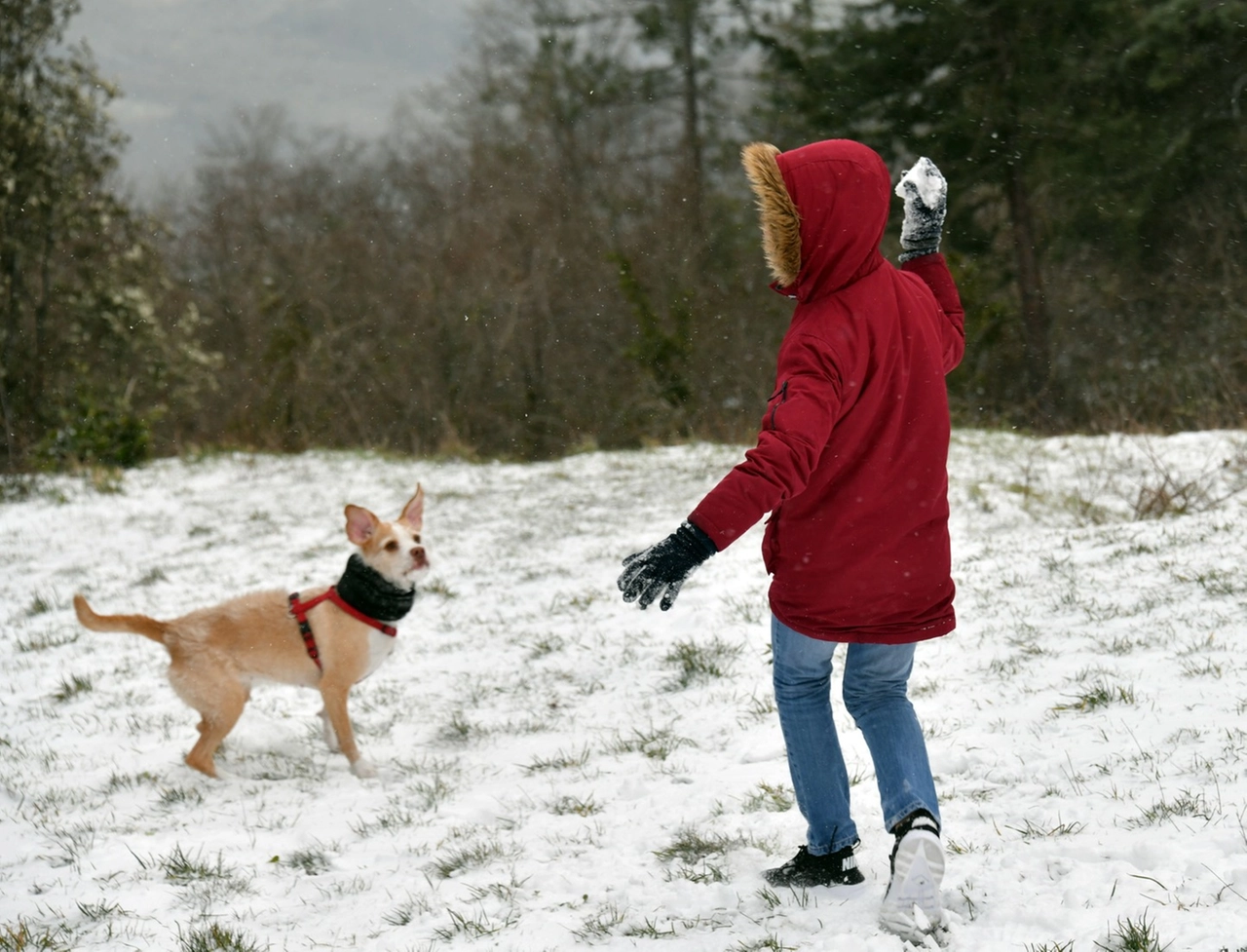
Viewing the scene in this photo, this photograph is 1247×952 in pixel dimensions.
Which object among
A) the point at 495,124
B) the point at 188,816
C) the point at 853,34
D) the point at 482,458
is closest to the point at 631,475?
the point at 482,458

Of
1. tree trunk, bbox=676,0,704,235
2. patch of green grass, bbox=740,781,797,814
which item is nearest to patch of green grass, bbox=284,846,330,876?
patch of green grass, bbox=740,781,797,814

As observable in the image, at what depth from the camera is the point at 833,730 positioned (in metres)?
2.77

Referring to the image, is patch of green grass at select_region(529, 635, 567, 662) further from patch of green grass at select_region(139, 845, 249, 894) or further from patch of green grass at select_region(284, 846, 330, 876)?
patch of green grass at select_region(139, 845, 249, 894)

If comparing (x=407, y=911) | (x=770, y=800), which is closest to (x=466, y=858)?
(x=407, y=911)

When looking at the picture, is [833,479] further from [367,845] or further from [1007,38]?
[1007,38]

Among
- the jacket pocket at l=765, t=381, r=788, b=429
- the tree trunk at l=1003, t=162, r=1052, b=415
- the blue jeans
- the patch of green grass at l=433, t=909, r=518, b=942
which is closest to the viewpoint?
the jacket pocket at l=765, t=381, r=788, b=429

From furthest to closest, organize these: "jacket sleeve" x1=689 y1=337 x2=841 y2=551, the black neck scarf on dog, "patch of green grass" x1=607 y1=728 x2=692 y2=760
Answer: the black neck scarf on dog → "patch of green grass" x1=607 y1=728 x2=692 y2=760 → "jacket sleeve" x1=689 y1=337 x2=841 y2=551

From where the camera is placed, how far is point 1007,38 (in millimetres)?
17312

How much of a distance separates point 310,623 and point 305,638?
0.26 feet

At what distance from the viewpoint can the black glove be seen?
2.21m

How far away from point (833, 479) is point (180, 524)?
10.5 metres

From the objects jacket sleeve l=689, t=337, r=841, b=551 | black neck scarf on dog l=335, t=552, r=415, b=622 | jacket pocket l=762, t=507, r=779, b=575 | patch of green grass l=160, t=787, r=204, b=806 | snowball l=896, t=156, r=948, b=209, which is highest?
snowball l=896, t=156, r=948, b=209

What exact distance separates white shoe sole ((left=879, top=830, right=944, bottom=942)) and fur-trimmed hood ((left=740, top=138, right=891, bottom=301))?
4.79ft

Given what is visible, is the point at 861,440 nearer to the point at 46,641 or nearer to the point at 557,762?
the point at 557,762
